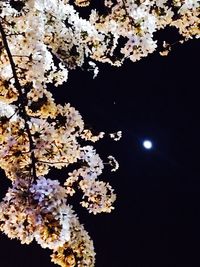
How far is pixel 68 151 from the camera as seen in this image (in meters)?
4.43

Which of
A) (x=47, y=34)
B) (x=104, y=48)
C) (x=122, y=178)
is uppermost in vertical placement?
(x=122, y=178)

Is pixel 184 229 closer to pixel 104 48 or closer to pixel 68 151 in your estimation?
pixel 104 48

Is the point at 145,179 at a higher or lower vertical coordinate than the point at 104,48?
higher

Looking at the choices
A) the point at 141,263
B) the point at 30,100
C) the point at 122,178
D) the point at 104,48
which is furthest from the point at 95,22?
the point at 141,263

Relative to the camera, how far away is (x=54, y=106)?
4449 mm

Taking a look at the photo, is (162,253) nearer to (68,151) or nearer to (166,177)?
(166,177)

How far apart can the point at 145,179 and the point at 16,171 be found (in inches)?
379

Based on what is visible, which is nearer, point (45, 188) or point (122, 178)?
point (45, 188)

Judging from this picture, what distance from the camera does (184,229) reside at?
12.8 m

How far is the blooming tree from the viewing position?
3113 millimetres

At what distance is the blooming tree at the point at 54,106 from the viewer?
3.11m

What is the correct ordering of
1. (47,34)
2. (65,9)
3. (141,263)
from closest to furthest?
(47,34) → (65,9) → (141,263)

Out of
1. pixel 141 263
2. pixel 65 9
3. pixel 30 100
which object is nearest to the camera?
pixel 30 100

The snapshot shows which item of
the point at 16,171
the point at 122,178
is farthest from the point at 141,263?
the point at 16,171
